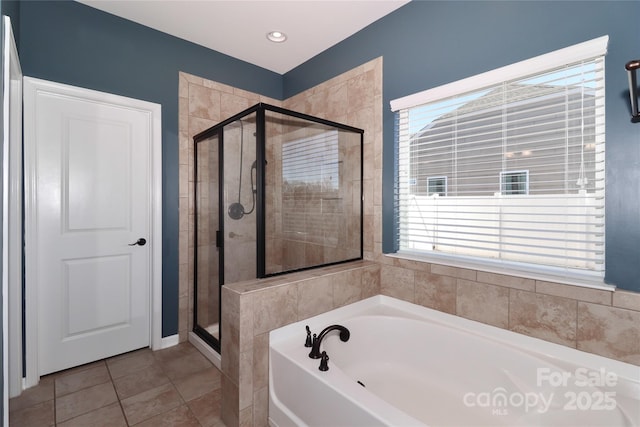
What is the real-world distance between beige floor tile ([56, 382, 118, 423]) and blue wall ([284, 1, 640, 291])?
7.01 ft

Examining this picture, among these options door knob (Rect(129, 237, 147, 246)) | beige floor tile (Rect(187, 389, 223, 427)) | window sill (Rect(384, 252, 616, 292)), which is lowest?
beige floor tile (Rect(187, 389, 223, 427))

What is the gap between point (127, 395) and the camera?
1.95 meters

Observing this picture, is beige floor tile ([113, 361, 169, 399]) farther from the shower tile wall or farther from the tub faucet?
the tub faucet

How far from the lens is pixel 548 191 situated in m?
1.61

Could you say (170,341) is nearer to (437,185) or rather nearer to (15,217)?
Result: (15,217)

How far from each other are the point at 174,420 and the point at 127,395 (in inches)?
17.9

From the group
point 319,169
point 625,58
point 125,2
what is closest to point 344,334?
point 319,169

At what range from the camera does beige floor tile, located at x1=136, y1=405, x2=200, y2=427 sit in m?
1.71

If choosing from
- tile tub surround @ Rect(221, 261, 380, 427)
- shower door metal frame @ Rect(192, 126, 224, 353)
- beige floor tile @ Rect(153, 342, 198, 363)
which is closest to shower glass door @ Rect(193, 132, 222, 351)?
shower door metal frame @ Rect(192, 126, 224, 353)

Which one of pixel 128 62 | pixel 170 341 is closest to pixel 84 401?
pixel 170 341

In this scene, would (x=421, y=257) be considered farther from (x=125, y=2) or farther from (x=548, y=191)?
(x=125, y=2)

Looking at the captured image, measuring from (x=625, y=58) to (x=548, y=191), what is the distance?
0.66 m

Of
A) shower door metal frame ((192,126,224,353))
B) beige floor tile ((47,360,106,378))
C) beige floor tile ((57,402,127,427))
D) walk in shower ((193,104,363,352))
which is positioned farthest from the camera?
shower door metal frame ((192,126,224,353))

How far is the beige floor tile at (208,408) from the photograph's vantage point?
1753 millimetres
